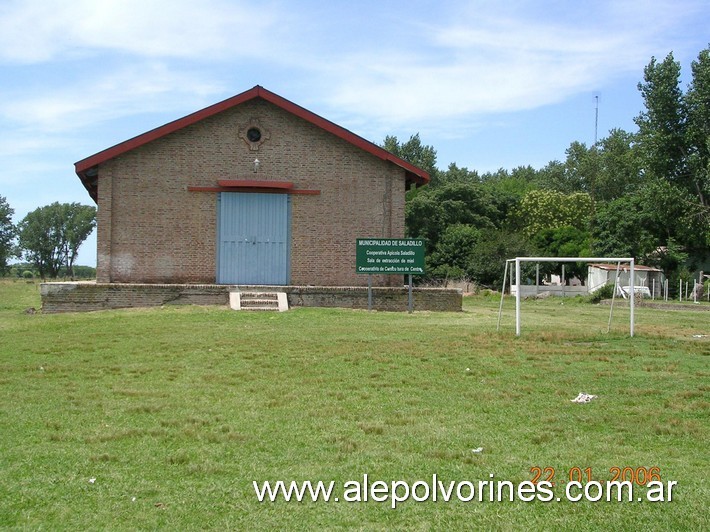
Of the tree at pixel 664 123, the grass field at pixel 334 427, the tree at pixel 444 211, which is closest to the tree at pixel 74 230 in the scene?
the tree at pixel 444 211

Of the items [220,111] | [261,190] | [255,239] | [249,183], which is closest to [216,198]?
[249,183]

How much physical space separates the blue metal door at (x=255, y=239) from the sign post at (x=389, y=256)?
3.19 metres

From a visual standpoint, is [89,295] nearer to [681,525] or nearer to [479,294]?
[681,525]

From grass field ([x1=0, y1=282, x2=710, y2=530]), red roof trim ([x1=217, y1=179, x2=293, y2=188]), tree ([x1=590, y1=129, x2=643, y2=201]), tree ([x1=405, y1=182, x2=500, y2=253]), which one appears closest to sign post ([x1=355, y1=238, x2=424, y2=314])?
red roof trim ([x1=217, y1=179, x2=293, y2=188])

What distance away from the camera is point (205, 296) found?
23.9 meters

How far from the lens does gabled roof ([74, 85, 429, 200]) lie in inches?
982

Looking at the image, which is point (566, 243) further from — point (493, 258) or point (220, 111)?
point (220, 111)

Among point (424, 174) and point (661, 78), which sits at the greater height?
point (661, 78)

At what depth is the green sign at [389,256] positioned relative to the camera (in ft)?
78.2

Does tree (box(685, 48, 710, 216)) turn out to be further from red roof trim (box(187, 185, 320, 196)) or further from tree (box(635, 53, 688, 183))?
red roof trim (box(187, 185, 320, 196))

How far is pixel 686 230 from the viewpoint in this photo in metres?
47.6

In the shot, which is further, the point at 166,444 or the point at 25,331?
the point at 25,331

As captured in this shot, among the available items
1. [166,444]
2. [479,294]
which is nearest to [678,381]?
[166,444]

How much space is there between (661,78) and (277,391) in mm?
43102
